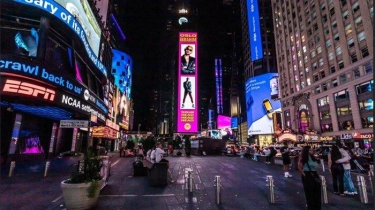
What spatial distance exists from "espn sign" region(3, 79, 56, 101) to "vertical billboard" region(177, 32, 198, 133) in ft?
141

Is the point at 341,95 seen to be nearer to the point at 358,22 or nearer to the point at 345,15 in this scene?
the point at 358,22

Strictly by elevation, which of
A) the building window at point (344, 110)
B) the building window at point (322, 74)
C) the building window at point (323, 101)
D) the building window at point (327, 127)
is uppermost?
the building window at point (322, 74)

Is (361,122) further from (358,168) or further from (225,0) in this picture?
(225,0)

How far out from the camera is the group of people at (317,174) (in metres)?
6.35

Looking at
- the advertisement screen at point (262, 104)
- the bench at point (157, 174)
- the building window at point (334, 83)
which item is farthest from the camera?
the advertisement screen at point (262, 104)

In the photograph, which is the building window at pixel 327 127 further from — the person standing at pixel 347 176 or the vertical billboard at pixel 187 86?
the person standing at pixel 347 176

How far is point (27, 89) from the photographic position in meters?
14.0

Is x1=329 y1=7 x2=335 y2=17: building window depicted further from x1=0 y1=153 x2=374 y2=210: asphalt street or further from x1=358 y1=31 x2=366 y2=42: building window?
x1=0 y1=153 x2=374 y2=210: asphalt street

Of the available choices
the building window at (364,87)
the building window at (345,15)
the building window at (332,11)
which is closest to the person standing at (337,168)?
the building window at (364,87)

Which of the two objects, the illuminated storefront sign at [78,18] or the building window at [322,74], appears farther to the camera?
the building window at [322,74]

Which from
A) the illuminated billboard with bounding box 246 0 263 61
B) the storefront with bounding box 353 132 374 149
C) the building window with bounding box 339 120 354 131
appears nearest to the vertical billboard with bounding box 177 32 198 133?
the building window with bounding box 339 120 354 131

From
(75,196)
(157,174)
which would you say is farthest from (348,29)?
(75,196)

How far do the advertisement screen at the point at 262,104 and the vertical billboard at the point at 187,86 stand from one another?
134 feet

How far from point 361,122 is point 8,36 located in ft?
177
